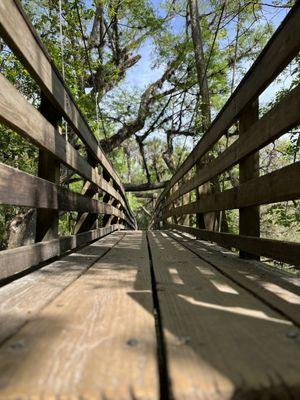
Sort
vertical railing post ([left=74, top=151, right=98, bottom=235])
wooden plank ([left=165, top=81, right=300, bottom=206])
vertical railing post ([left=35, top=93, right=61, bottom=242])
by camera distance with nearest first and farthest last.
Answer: wooden plank ([left=165, top=81, right=300, bottom=206]), vertical railing post ([left=35, top=93, right=61, bottom=242]), vertical railing post ([left=74, top=151, right=98, bottom=235])

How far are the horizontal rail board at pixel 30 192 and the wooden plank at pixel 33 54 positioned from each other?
1.72ft

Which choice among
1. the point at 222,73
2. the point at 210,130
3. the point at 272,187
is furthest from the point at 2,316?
the point at 222,73

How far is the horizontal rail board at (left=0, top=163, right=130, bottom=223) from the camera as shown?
5.22 feet

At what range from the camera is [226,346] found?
Result: 911mm

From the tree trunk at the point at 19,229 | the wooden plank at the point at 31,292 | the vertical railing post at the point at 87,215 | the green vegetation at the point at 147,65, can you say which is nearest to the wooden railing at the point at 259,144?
the wooden plank at the point at 31,292

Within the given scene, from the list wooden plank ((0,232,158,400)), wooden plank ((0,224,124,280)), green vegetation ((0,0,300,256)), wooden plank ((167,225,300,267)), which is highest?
green vegetation ((0,0,300,256))

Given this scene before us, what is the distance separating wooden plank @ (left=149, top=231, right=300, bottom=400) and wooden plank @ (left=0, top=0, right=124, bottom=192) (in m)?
1.23

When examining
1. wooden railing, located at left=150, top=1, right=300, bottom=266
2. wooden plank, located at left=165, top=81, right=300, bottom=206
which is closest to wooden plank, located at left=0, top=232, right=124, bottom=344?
A: wooden railing, located at left=150, top=1, right=300, bottom=266

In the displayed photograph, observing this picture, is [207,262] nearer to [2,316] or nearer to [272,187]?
[272,187]

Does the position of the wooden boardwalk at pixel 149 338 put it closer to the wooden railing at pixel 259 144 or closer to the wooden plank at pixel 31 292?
the wooden plank at pixel 31 292

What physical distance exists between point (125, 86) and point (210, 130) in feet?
43.5

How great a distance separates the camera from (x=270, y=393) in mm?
700

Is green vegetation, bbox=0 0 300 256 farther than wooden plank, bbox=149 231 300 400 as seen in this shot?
Yes

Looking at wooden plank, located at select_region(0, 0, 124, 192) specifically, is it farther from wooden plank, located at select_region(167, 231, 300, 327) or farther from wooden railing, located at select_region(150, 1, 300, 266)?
wooden plank, located at select_region(167, 231, 300, 327)
